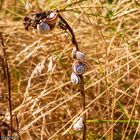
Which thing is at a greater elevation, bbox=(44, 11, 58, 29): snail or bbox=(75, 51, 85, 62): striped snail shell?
bbox=(44, 11, 58, 29): snail

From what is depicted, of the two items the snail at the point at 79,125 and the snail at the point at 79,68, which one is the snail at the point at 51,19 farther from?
the snail at the point at 79,125

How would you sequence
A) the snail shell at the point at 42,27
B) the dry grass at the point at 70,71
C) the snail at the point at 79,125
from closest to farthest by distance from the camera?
the snail shell at the point at 42,27
the snail at the point at 79,125
the dry grass at the point at 70,71

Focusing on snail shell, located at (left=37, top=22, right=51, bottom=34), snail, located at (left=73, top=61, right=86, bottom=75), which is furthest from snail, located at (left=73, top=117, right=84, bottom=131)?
snail shell, located at (left=37, top=22, right=51, bottom=34)

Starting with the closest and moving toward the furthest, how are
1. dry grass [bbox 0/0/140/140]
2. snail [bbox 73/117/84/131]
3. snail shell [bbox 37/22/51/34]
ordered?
snail shell [bbox 37/22/51/34], snail [bbox 73/117/84/131], dry grass [bbox 0/0/140/140]

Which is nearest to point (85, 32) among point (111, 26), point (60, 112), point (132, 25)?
point (111, 26)

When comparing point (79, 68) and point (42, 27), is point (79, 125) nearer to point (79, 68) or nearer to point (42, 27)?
point (79, 68)

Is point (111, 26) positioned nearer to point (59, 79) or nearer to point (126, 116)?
point (59, 79)

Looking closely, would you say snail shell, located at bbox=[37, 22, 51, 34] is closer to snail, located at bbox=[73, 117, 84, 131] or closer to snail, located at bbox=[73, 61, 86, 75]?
snail, located at bbox=[73, 61, 86, 75]

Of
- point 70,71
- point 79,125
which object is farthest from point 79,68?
point 70,71

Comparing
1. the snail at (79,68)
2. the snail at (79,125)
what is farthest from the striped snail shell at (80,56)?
the snail at (79,125)

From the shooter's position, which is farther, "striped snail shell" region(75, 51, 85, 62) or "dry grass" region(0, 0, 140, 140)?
"dry grass" region(0, 0, 140, 140)
